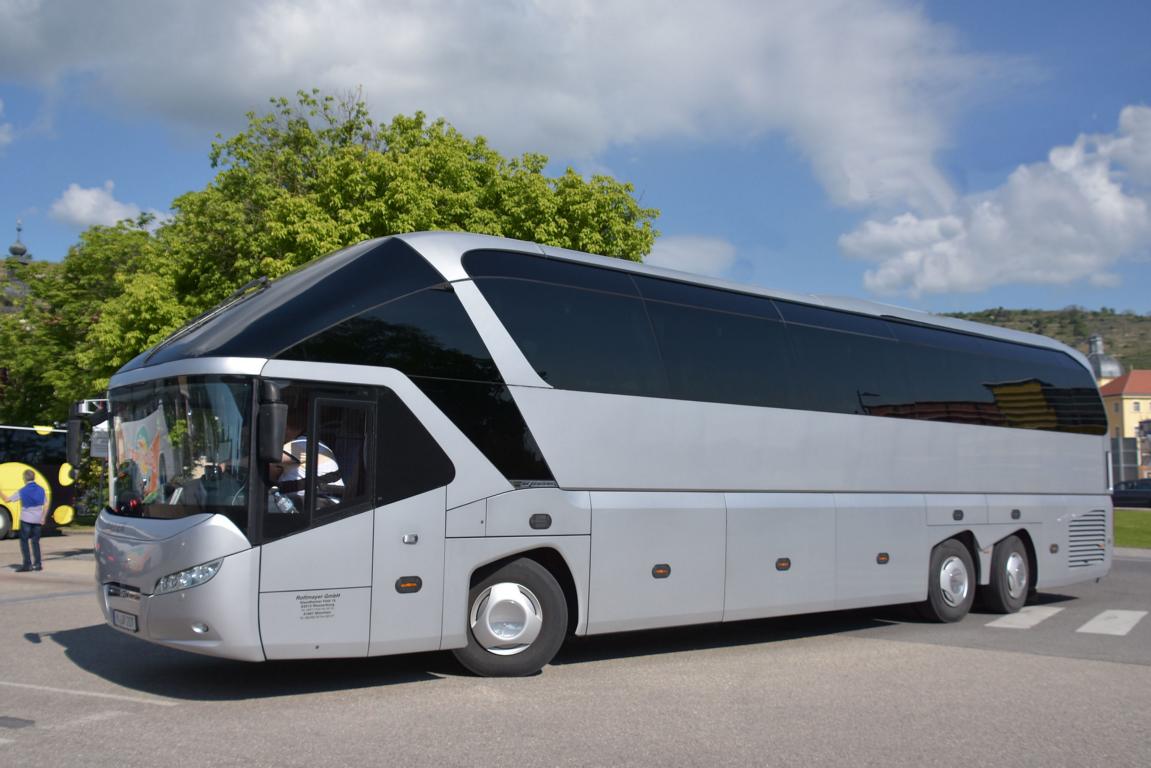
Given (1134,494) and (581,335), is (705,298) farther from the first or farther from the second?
(1134,494)

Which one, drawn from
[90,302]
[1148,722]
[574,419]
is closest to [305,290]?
[574,419]

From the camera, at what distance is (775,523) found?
10617 millimetres

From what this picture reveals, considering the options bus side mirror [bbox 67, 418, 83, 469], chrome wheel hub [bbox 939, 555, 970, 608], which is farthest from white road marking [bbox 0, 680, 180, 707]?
chrome wheel hub [bbox 939, 555, 970, 608]

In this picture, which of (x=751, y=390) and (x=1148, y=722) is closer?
(x=1148, y=722)

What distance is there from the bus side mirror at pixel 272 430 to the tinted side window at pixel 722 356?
3841mm

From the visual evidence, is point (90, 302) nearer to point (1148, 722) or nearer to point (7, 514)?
point (7, 514)

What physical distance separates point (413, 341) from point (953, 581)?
26.7ft

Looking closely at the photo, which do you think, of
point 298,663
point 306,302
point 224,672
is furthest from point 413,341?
point 298,663

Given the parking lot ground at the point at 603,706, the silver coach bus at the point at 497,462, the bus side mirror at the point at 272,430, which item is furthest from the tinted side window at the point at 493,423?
the parking lot ground at the point at 603,706

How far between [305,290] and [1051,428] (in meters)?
11.1

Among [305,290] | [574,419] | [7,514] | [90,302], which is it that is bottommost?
[7,514]

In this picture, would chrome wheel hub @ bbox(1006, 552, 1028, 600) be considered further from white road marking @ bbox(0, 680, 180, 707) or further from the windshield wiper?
white road marking @ bbox(0, 680, 180, 707)

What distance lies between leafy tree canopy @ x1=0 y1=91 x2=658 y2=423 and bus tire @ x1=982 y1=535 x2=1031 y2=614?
47.4ft

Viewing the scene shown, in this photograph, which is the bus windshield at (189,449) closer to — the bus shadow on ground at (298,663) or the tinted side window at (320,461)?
the tinted side window at (320,461)
